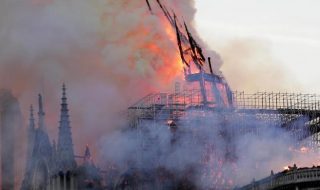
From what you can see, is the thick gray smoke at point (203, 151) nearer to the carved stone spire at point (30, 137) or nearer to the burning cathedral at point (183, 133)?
the burning cathedral at point (183, 133)

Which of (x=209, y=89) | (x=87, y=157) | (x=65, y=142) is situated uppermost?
(x=209, y=89)

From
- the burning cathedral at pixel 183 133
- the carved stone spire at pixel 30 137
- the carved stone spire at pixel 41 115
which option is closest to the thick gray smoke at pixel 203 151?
the burning cathedral at pixel 183 133

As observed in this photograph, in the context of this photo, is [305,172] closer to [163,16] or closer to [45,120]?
[163,16]

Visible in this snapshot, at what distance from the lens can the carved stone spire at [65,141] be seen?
129750 mm

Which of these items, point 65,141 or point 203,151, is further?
point 65,141

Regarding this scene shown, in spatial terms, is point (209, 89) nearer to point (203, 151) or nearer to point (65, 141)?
point (203, 151)

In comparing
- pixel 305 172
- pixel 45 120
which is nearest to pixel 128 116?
pixel 45 120

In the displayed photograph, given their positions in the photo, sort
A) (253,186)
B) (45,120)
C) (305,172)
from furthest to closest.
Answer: (45,120), (253,186), (305,172)

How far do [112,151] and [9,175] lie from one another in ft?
130

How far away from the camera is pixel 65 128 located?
131875 millimetres

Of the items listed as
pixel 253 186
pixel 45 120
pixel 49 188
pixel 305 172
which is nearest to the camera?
pixel 305 172

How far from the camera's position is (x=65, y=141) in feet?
431

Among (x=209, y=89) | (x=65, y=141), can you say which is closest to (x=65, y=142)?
(x=65, y=141)

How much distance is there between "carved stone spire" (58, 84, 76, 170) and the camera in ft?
426
